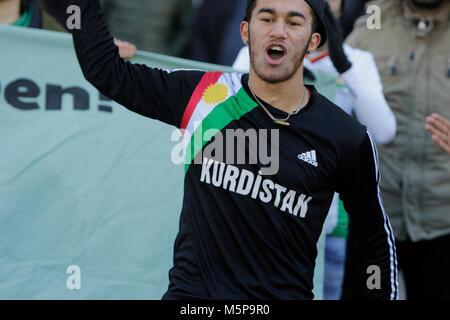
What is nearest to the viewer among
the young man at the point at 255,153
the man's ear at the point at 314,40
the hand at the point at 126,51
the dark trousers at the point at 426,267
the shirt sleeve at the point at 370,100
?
the young man at the point at 255,153

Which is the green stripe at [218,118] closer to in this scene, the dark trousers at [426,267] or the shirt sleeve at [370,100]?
the shirt sleeve at [370,100]

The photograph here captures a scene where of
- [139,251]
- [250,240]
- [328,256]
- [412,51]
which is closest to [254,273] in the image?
[250,240]

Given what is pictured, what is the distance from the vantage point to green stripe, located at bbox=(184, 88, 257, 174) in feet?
11.7

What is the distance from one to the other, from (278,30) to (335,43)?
1359 millimetres

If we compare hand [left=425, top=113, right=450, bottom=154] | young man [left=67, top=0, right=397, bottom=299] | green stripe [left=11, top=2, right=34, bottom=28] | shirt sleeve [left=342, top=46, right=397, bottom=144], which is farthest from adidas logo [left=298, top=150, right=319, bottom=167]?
green stripe [left=11, top=2, right=34, bottom=28]

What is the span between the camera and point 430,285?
16.6 ft

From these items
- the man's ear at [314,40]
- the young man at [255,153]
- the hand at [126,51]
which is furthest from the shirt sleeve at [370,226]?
the hand at [126,51]

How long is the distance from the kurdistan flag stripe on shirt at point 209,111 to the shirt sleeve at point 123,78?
0.13ft

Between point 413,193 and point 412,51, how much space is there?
35.3 inches

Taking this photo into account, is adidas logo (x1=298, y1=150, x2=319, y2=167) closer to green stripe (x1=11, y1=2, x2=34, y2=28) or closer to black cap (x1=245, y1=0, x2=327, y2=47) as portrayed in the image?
black cap (x1=245, y1=0, x2=327, y2=47)

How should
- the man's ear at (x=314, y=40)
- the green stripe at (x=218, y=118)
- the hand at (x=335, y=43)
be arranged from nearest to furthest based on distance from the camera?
the green stripe at (x=218, y=118) → the man's ear at (x=314, y=40) → the hand at (x=335, y=43)

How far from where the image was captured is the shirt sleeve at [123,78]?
138 inches

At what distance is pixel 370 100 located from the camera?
4.85 m

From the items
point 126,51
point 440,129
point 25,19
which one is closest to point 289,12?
point 440,129
